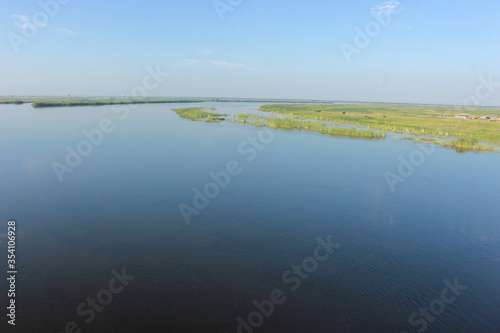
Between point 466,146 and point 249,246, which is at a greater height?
point 466,146

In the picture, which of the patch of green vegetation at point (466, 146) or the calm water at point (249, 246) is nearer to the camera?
the calm water at point (249, 246)

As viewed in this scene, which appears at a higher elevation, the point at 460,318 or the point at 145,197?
the point at 145,197

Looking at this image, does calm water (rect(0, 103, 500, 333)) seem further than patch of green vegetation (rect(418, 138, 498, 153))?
No

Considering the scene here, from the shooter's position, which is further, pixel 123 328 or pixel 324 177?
pixel 324 177

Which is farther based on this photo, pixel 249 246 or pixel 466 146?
pixel 466 146

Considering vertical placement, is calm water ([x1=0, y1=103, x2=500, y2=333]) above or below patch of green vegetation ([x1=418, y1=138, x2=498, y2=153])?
below

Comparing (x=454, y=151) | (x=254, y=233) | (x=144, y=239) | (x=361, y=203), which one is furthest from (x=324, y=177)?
(x=454, y=151)

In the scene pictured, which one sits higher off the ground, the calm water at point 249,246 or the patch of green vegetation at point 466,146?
the patch of green vegetation at point 466,146

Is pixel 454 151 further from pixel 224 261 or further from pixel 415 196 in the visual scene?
pixel 224 261
